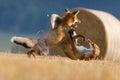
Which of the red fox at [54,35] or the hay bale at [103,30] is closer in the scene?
the red fox at [54,35]

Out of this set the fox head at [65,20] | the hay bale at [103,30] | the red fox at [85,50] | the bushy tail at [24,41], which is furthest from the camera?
the hay bale at [103,30]

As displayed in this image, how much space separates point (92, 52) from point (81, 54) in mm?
443

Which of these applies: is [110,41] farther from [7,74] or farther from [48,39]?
[7,74]

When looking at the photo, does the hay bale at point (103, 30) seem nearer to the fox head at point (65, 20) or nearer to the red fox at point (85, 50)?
Result: the red fox at point (85, 50)

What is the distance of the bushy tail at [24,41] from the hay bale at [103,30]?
10.8 ft

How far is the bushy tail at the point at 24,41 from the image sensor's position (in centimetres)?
570

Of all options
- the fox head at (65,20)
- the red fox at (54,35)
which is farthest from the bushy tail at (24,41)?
the fox head at (65,20)

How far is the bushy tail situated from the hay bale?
328 centimetres

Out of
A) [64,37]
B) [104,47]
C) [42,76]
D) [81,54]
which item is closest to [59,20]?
[64,37]

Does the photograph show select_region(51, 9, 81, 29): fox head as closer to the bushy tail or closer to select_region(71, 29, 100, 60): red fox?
select_region(71, 29, 100, 60): red fox

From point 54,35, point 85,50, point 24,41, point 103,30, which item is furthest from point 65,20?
point 103,30

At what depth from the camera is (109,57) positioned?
352 inches

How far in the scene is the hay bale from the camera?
9.02 meters

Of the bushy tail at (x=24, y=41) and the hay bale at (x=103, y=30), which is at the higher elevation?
the hay bale at (x=103, y=30)
